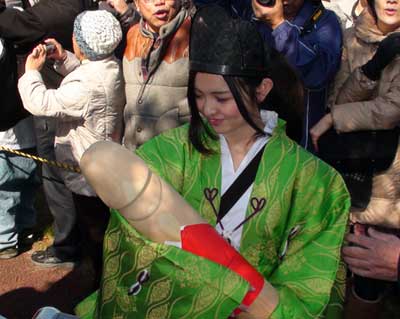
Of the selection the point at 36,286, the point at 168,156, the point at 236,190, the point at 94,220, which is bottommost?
the point at 36,286

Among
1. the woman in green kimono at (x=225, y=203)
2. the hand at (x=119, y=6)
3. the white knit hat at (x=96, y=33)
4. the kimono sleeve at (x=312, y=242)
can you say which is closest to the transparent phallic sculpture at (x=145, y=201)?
the woman in green kimono at (x=225, y=203)

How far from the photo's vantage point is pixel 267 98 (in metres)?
2.21

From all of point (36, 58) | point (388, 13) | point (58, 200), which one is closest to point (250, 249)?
point (388, 13)

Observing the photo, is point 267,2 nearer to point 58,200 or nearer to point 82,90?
point 82,90

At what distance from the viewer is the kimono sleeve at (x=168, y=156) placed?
6.91ft

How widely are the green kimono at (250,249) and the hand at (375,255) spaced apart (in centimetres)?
7

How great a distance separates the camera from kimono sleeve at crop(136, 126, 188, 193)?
2.11m

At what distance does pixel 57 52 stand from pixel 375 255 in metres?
2.27

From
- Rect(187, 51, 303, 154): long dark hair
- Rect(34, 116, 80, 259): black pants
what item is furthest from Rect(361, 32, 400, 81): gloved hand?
Rect(34, 116, 80, 259): black pants

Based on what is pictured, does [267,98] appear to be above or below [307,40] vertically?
above

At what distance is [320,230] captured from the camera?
202 cm

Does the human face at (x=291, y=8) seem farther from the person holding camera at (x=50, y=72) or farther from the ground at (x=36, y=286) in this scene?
the ground at (x=36, y=286)

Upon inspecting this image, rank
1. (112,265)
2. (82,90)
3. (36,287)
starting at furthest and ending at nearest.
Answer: (36,287) → (82,90) → (112,265)

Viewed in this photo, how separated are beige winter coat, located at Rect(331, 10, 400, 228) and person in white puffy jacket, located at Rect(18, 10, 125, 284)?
1271 mm
